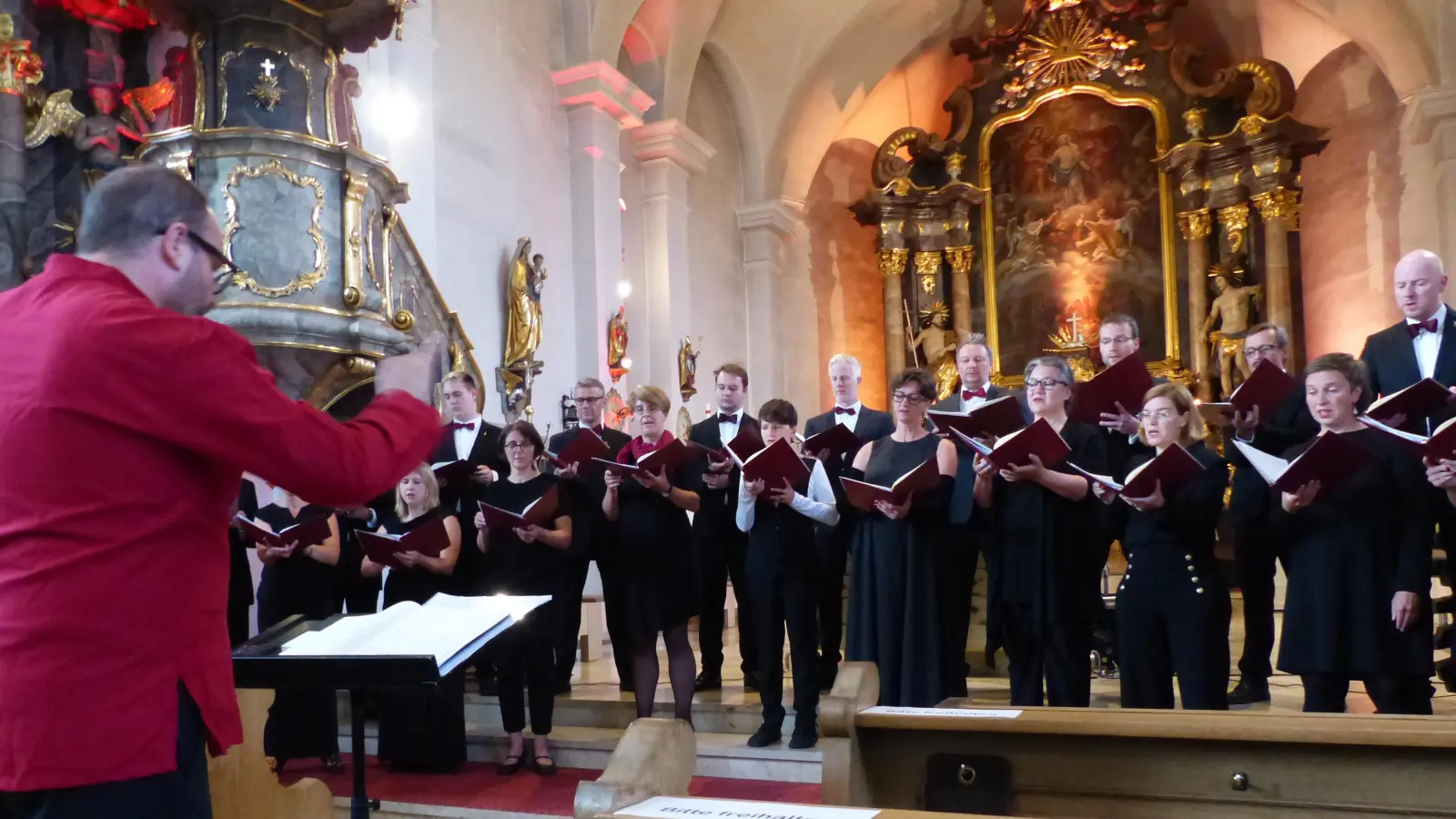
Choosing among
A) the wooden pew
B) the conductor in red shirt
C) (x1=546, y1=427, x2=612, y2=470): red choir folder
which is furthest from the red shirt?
(x1=546, y1=427, x2=612, y2=470): red choir folder

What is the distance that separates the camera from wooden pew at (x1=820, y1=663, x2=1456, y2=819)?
2.07 metres

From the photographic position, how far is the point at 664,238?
12406mm

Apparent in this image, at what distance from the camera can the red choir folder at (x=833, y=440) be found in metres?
4.91

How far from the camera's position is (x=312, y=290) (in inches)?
248

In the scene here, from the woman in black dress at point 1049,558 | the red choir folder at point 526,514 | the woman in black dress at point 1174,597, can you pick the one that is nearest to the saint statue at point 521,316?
the red choir folder at point 526,514

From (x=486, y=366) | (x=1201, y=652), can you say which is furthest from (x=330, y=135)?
(x=1201, y=652)

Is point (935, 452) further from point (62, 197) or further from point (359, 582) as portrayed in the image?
point (62, 197)

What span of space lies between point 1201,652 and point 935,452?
4.11 feet

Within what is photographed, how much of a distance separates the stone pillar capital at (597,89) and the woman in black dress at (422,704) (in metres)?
6.25

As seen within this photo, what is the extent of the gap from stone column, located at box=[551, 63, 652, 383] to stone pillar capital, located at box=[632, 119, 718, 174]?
3.09 ft

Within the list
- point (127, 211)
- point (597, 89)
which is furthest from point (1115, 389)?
point (597, 89)

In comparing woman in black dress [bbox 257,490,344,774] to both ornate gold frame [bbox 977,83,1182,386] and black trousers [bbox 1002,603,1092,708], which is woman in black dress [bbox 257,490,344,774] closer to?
black trousers [bbox 1002,603,1092,708]

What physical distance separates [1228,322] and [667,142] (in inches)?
264

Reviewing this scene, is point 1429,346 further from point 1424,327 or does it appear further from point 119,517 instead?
point 119,517
